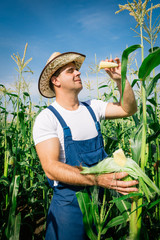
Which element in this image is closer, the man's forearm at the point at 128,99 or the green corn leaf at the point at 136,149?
the green corn leaf at the point at 136,149

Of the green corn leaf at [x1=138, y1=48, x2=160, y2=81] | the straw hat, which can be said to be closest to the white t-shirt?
the straw hat

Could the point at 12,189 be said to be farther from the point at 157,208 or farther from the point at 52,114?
the point at 157,208

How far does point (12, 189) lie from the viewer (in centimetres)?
149

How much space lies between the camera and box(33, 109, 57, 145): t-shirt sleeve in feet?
5.08

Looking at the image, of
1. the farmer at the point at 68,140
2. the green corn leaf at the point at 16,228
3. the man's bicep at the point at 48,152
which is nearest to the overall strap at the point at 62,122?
the farmer at the point at 68,140

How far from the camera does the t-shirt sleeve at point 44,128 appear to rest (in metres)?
1.55

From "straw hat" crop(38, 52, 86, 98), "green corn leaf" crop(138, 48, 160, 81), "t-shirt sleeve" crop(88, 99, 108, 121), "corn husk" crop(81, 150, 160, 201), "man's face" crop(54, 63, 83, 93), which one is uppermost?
"straw hat" crop(38, 52, 86, 98)

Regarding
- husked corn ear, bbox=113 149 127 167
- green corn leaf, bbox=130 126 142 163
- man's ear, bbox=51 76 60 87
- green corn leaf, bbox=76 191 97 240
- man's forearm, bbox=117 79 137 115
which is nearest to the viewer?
husked corn ear, bbox=113 149 127 167

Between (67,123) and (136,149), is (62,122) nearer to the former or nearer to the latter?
(67,123)

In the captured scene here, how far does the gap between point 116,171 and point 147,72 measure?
61cm

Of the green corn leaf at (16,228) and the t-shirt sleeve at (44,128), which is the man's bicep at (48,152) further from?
the green corn leaf at (16,228)

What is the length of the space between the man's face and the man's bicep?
710 mm

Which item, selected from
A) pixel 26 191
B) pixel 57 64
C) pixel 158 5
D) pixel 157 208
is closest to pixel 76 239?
pixel 157 208

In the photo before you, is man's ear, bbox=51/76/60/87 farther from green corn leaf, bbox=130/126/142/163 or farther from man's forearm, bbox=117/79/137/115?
green corn leaf, bbox=130/126/142/163
